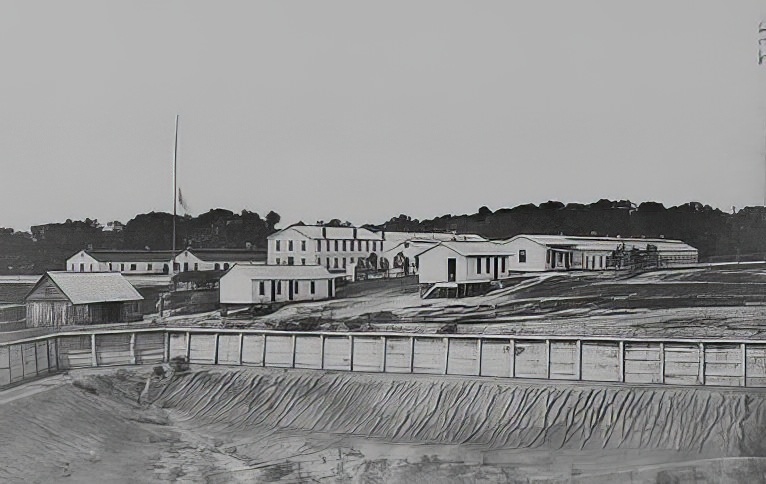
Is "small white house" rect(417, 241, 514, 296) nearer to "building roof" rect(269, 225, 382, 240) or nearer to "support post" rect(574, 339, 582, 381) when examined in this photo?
"building roof" rect(269, 225, 382, 240)

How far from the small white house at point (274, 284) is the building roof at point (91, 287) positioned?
0.48 m

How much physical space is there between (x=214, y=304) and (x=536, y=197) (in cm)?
169

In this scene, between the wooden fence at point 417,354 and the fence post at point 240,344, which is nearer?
the wooden fence at point 417,354

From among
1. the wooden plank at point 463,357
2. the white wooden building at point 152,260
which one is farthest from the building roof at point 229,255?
the wooden plank at point 463,357

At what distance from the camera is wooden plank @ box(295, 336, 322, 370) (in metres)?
4.64

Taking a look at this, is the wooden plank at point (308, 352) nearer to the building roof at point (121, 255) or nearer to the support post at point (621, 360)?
the building roof at point (121, 255)

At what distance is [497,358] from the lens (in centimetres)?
445

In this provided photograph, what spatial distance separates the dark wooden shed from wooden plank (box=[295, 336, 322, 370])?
0.83 m

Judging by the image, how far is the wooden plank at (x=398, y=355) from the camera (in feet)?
14.9

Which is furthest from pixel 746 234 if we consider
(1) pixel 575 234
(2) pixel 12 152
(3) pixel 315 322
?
(2) pixel 12 152

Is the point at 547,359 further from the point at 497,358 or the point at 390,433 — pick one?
the point at 390,433

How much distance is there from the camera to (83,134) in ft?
15.6

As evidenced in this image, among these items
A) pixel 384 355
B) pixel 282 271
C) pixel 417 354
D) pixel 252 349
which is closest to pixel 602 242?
pixel 417 354

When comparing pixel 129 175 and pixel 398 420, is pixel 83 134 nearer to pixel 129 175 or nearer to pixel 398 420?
pixel 129 175
